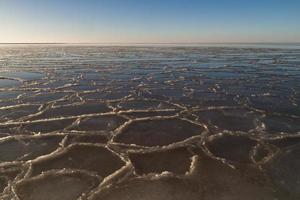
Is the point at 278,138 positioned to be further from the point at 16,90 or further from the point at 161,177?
the point at 16,90

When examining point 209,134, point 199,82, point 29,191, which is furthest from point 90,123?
point 199,82

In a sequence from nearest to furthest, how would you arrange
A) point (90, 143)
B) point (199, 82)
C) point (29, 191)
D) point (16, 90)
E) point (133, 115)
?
point (29, 191) < point (90, 143) < point (133, 115) < point (16, 90) < point (199, 82)

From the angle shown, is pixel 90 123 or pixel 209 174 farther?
pixel 90 123

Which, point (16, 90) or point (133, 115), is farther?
point (16, 90)

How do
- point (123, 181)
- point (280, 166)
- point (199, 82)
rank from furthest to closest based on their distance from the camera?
point (199, 82), point (280, 166), point (123, 181)

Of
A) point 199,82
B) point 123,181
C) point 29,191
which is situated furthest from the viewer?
point 199,82

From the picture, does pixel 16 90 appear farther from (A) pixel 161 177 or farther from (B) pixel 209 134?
(A) pixel 161 177

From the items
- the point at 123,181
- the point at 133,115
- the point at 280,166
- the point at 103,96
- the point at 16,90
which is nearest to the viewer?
the point at 123,181

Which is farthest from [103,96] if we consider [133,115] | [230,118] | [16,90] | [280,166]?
[280,166]
